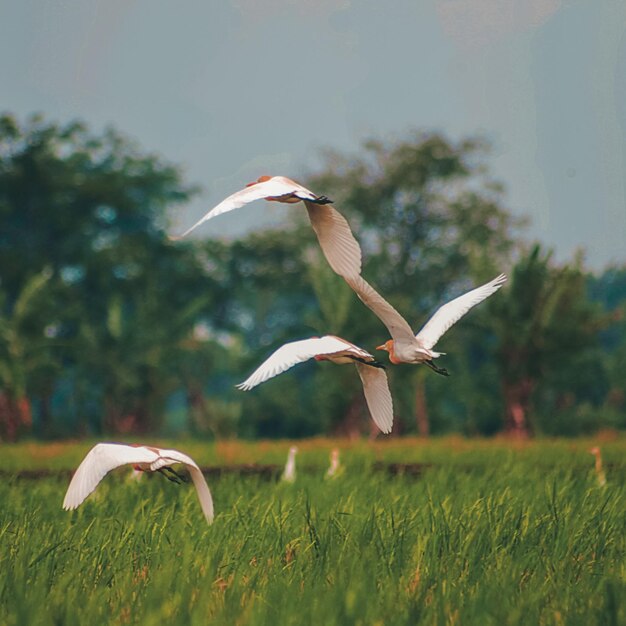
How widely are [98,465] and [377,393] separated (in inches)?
37.8

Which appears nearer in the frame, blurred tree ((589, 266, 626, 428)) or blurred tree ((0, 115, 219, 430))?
blurred tree ((0, 115, 219, 430))

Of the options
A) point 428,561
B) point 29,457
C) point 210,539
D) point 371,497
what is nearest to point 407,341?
point 428,561

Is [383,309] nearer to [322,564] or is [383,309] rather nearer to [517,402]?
[322,564]

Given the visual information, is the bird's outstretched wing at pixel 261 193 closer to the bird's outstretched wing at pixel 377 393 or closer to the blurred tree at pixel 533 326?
the bird's outstretched wing at pixel 377 393

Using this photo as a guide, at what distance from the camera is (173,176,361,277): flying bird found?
2.96 meters

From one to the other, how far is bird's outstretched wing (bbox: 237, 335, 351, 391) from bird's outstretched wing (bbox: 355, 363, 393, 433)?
33 cm

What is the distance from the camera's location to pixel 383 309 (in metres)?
2.98

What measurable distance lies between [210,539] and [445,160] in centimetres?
1945

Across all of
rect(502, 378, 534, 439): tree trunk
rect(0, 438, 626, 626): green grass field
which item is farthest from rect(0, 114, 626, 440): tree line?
rect(0, 438, 626, 626): green grass field

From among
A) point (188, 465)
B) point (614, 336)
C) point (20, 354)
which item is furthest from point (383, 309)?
point (614, 336)

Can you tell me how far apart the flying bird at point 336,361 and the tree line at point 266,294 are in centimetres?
1257

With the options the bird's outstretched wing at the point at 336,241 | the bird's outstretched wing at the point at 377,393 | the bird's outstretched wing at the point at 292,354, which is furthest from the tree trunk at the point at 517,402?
the bird's outstretched wing at the point at 336,241

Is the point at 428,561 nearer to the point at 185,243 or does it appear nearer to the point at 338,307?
the point at 338,307

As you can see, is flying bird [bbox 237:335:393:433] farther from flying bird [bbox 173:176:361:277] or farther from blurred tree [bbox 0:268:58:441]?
blurred tree [bbox 0:268:58:441]
